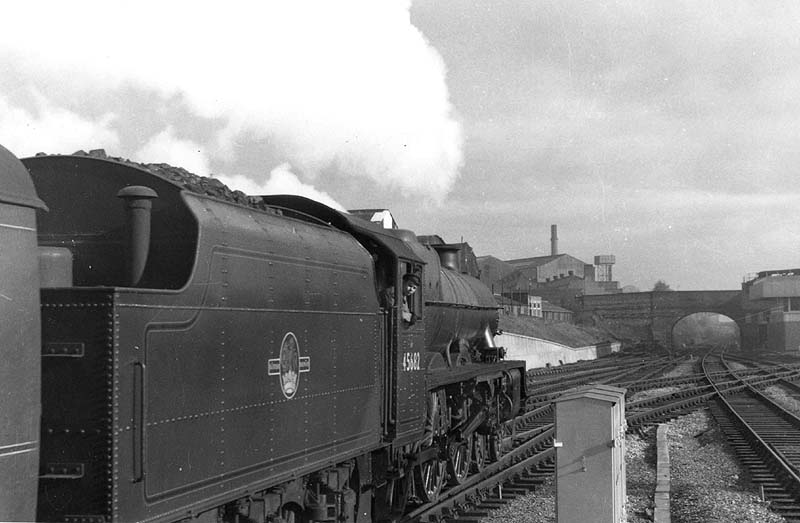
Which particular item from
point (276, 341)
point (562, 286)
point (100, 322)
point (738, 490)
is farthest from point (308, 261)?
point (562, 286)

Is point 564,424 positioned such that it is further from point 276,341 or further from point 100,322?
point 100,322

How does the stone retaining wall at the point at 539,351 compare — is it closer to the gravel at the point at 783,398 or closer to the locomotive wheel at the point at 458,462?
the gravel at the point at 783,398

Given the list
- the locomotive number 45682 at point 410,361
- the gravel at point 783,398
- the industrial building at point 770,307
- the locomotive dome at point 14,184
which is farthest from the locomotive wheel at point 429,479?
the industrial building at point 770,307

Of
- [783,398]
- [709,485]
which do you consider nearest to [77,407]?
[709,485]

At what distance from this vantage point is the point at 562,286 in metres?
99.2

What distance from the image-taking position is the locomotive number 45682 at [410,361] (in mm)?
7980

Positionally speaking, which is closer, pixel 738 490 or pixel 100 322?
pixel 100 322

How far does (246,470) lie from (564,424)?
11.1 feet

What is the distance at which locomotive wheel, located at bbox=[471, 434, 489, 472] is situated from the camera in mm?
11656

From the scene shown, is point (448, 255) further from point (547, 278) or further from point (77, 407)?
point (547, 278)

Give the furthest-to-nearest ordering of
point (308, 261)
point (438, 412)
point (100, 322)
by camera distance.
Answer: point (438, 412) → point (308, 261) → point (100, 322)

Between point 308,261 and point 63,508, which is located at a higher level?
point 308,261

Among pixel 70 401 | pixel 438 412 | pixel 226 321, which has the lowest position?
pixel 438 412

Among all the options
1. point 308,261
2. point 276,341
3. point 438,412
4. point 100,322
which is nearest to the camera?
point 100,322
